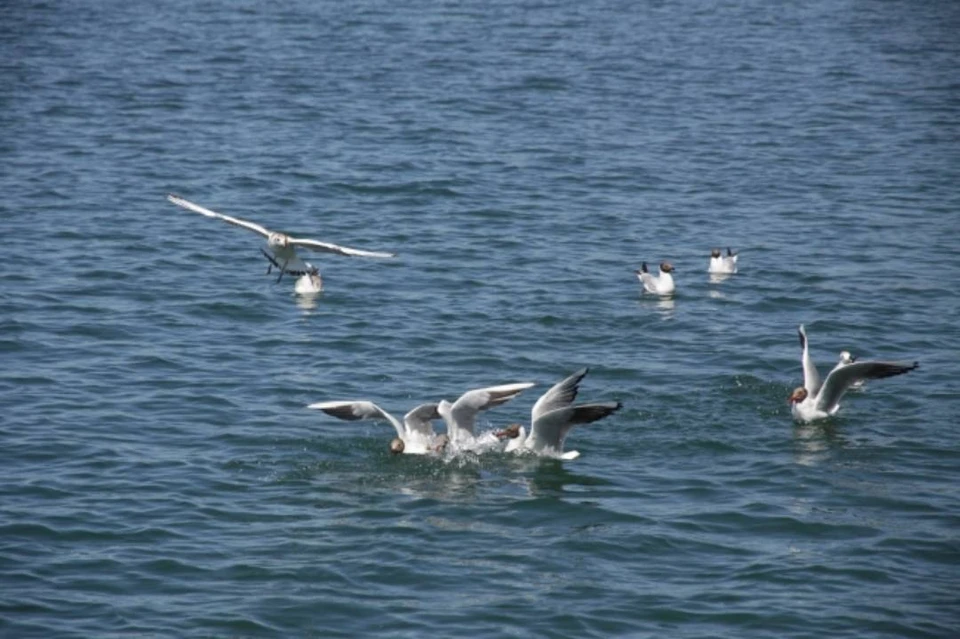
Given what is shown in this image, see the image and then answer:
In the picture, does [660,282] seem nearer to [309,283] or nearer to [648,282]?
[648,282]

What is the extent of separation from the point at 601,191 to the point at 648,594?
17286 millimetres

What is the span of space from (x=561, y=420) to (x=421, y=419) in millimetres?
1584

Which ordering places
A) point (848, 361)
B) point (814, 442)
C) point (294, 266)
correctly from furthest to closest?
point (294, 266)
point (848, 361)
point (814, 442)

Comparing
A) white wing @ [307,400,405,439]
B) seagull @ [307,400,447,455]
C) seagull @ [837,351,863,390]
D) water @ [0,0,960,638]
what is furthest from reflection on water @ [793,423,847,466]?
white wing @ [307,400,405,439]

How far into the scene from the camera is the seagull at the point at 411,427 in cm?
1767

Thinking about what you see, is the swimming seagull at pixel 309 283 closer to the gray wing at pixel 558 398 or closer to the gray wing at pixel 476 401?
the gray wing at pixel 476 401

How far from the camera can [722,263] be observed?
84.0 feet

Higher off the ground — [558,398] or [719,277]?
[719,277]

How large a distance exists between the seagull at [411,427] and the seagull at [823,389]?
4.30 metres

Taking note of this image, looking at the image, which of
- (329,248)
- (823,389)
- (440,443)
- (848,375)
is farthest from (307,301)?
(848,375)

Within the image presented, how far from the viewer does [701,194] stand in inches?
1225

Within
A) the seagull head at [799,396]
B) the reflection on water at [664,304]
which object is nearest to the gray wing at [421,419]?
the seagull head at [799,396]

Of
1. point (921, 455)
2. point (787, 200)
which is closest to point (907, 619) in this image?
point (921, 455)

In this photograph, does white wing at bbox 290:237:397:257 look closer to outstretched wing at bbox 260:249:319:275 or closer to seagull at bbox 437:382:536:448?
outstretched wing at bbox 260:249:319:275
